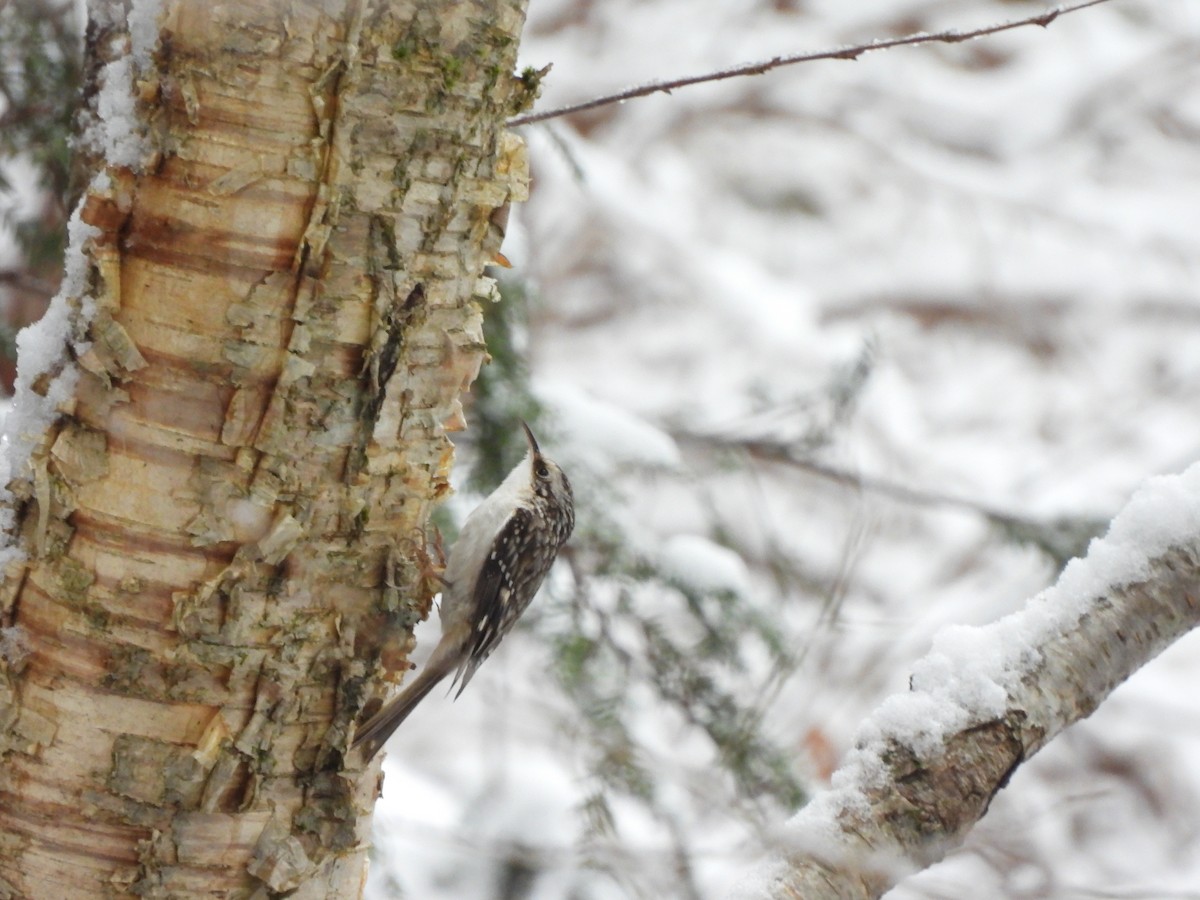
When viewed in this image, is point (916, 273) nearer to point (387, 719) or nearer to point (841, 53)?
point (841, 53)

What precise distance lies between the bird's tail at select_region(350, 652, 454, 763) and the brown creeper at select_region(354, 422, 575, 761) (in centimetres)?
20

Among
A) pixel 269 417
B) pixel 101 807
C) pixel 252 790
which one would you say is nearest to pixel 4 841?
pixel 101 807

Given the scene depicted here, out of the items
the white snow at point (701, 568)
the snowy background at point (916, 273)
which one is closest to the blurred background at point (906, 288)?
the snowy background at point (916, 273)

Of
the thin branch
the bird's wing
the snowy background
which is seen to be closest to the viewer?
the thin branch

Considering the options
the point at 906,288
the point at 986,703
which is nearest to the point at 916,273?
the point at 906,288

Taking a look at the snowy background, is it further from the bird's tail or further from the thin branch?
the thin branch

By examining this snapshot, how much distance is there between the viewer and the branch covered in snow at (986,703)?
4.15 feet

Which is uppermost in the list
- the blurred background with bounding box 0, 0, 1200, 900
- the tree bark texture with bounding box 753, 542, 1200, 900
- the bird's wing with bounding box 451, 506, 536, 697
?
the blurred background with bounding box 0, 0, 1200, 900

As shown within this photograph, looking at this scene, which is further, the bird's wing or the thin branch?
the bird's wing

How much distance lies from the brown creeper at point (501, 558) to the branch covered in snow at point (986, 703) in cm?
131

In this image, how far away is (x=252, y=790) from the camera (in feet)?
4.91

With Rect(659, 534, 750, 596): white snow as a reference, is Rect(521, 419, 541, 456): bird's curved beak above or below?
above

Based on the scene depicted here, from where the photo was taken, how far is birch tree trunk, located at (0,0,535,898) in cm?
137

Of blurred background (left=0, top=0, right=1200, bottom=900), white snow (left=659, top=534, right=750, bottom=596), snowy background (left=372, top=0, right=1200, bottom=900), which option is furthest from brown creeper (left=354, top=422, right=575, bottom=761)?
snowy background (left=372, top=0, right=1200, bottom=900)
